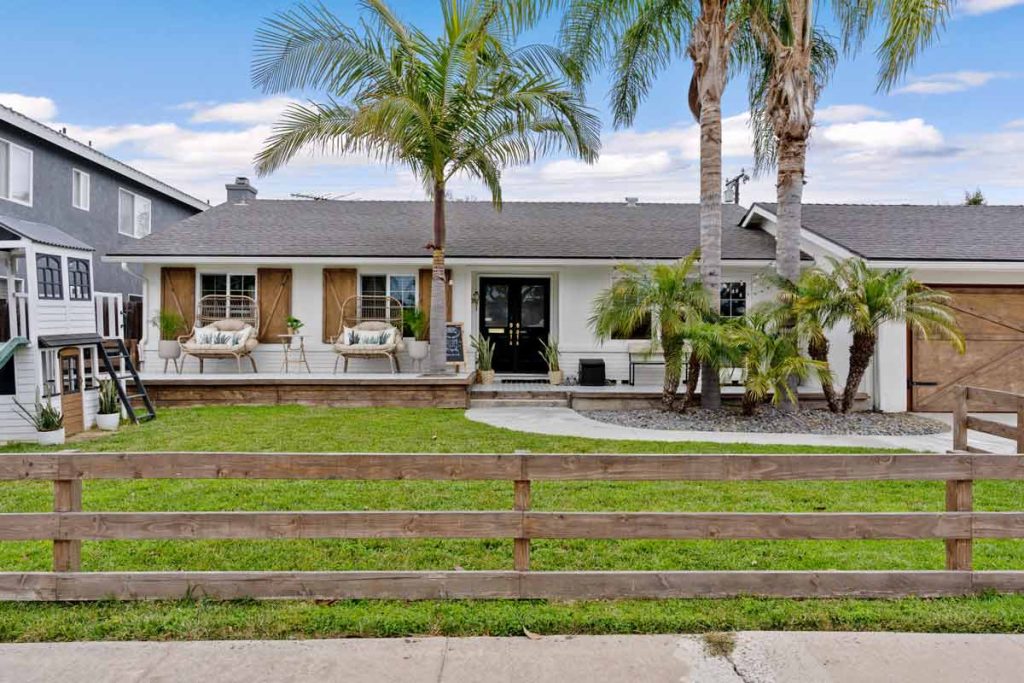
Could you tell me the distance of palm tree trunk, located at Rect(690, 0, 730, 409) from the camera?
30.9ft

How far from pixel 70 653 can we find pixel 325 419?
21.1ft

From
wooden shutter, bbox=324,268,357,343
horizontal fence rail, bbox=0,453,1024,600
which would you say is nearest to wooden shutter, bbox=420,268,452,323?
wooden shutter, bbox=324,268,357,343

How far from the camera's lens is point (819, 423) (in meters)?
8.88

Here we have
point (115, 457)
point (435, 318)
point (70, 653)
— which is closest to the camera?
point (70, 653)

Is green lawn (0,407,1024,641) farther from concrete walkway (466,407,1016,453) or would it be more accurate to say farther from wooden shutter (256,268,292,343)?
wooden shutter (256,268,292,343)

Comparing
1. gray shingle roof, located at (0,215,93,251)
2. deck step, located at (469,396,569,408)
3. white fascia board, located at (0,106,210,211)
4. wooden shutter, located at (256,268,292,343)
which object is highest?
white fascia board, located at (0,106,210,211)

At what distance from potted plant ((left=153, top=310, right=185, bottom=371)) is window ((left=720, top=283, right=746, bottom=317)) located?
10.3 meters

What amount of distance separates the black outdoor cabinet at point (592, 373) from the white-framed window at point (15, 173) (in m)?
11.9

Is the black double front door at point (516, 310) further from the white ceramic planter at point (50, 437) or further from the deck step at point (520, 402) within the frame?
the white ceramic planter at point (50, 437)

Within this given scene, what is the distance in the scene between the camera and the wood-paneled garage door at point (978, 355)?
10.4 meters

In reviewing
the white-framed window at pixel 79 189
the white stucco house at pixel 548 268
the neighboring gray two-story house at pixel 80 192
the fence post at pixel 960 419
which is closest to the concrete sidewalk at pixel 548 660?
the fence post at pixel 960 419

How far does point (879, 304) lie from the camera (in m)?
8.73

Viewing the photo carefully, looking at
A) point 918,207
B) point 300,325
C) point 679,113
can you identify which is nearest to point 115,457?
point 300,325

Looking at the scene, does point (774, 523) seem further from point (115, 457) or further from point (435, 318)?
point (435, 318)
